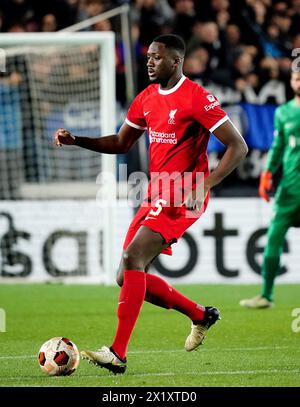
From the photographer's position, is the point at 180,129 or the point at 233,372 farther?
the point at 180,129

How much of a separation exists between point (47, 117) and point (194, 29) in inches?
103

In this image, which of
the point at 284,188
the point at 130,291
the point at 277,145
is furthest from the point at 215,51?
the point at 130,291

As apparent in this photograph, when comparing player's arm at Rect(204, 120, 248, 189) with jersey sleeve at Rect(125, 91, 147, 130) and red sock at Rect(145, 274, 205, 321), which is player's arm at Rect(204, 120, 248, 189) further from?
red sock at Rect(145, 274, 205, 321)

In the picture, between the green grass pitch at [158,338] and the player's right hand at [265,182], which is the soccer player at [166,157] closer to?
the green grass pitch at [158,338]

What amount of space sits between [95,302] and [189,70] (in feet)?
14.9

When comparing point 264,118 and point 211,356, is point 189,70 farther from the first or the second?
point 211,356

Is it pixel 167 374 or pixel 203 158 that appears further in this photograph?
pixel 203 158

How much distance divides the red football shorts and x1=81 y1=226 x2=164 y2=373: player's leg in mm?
48

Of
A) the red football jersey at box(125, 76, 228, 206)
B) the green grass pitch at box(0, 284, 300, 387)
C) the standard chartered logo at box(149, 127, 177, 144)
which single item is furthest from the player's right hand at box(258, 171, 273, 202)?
the standard chartered logo at box(149, 127, 177, 144)

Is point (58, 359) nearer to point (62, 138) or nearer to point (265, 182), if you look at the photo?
point (62, 138)

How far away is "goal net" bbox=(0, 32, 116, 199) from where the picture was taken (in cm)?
1398

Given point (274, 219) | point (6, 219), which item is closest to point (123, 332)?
point (274, 219)

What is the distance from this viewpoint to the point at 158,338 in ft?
26.7
